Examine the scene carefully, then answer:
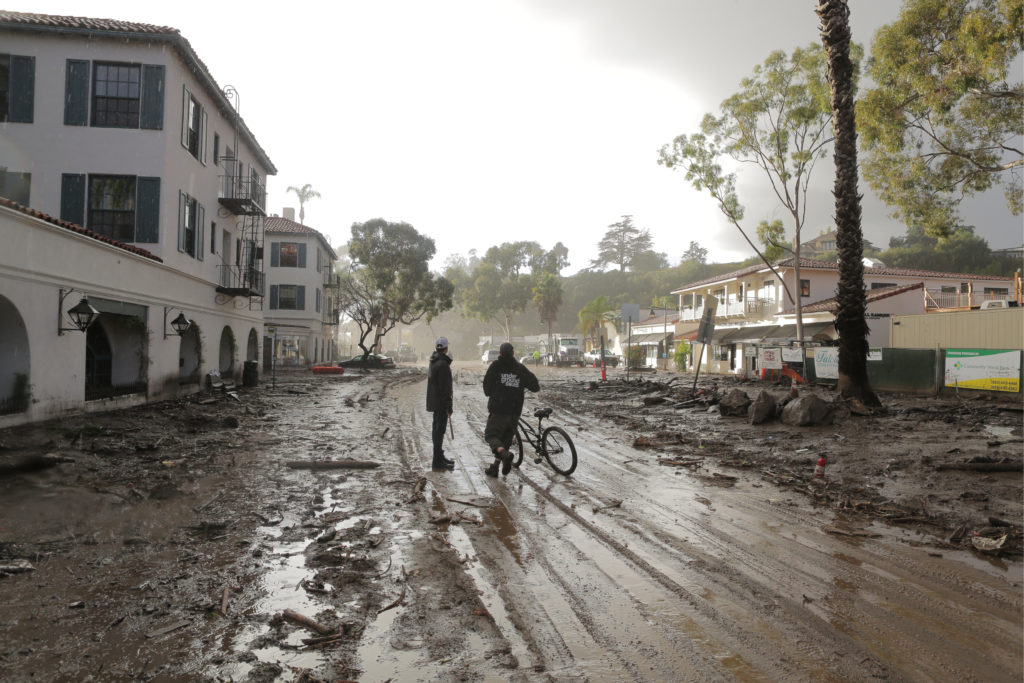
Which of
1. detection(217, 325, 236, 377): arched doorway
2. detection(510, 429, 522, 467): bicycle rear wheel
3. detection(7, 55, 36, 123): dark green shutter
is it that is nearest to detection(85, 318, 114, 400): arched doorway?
detection(7, 55, 36, 123): dark green shutter

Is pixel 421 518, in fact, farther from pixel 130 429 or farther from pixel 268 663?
pixel 130 429

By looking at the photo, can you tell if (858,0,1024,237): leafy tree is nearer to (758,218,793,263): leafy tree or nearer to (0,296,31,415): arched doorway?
(758,218,793,263): leafy tree

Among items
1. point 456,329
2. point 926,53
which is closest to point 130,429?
point 926,53

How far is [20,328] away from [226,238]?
14.7 metres

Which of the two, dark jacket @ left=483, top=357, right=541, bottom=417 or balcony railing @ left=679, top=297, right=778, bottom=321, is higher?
balcony railing @ left=679, top=297, right=778, bottom=321

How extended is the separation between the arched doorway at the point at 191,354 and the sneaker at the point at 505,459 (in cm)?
1655

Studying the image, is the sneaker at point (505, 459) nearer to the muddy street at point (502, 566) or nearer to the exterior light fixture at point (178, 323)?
the muddy street at point (502, 566)

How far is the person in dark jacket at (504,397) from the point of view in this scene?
8.59 m

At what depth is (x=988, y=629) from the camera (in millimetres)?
3883

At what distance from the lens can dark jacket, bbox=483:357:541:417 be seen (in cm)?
871

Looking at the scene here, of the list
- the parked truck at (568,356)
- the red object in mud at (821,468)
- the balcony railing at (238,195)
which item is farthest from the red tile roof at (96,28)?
the parked truck at (568,356)

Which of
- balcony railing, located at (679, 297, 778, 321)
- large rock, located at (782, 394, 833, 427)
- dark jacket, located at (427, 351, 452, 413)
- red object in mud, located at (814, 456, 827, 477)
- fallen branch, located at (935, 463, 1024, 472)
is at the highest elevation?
balcony railing, located at (679, 297, 778, 321)

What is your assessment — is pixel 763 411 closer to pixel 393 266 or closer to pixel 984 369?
pixel 984 369

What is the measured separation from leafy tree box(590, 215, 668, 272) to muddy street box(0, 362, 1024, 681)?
100841 mm
